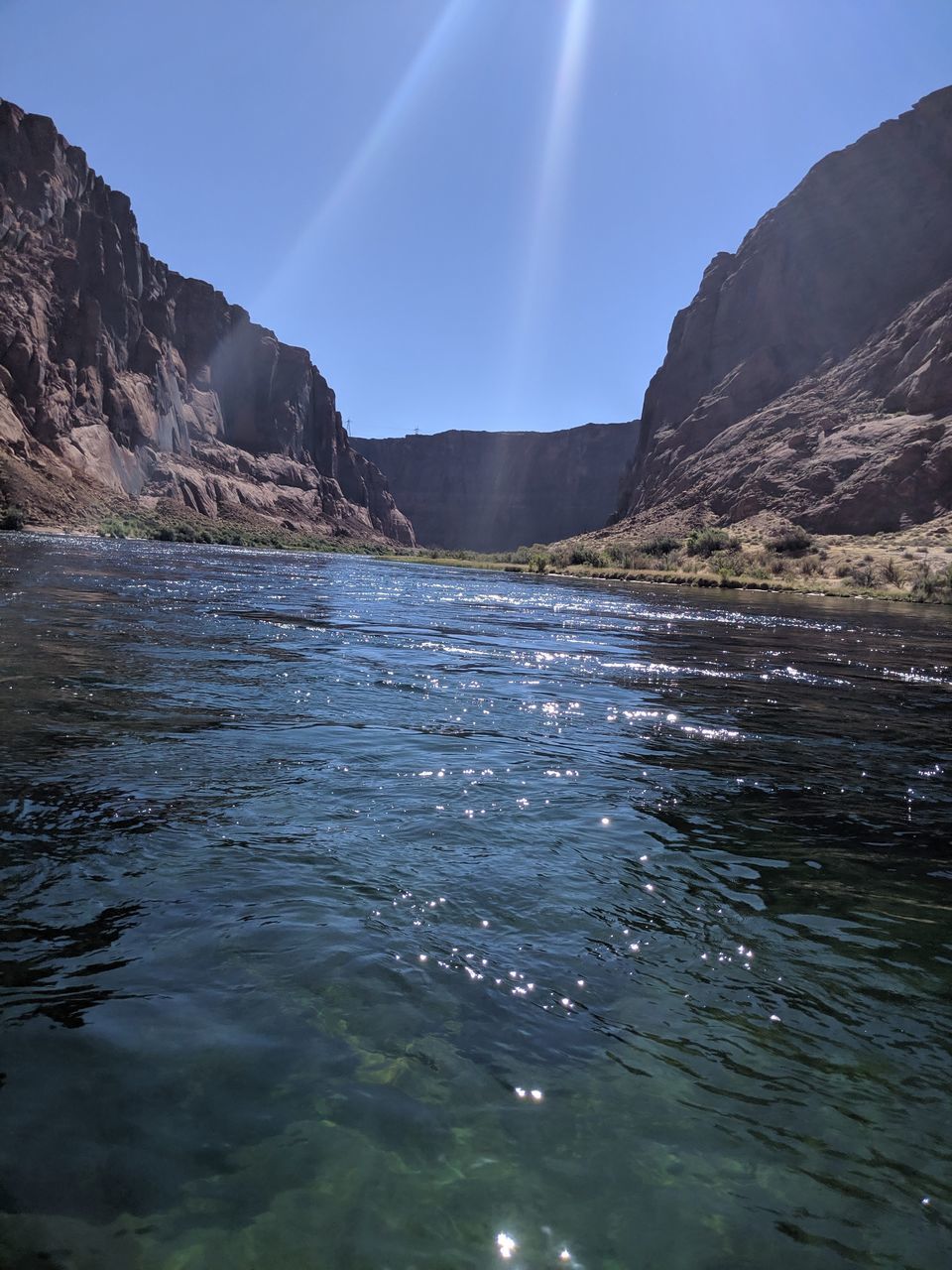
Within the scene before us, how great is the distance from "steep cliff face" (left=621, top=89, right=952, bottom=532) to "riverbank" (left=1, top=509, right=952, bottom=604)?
7276 millimetres

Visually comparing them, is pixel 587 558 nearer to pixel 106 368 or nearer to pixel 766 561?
pixel 766 561

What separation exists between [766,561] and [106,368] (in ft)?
322

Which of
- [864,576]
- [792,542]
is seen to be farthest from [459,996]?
[792,542]

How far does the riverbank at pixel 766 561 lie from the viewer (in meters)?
49.2

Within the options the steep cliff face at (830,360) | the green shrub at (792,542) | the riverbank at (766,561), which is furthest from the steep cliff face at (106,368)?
the steep cliff face at (830,360)

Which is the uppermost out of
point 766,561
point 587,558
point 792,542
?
point 792,542

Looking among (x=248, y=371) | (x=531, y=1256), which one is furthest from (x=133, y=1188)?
(x=248, y=371)

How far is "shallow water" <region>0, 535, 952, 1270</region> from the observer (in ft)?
8.53

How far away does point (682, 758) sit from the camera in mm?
8672

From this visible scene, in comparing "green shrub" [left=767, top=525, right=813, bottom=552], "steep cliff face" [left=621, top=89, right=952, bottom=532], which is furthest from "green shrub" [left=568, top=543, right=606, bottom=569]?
"steep cliff face" [left=621, top=89, right=952, bottom=532]

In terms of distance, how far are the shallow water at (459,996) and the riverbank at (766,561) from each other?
4314cm

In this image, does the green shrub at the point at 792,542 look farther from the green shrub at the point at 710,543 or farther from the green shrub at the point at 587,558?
the green shrub at the point at 587,558

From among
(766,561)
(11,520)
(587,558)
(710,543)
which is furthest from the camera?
(587,558)

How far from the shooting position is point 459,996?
378cm
